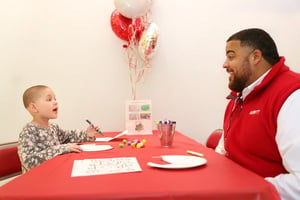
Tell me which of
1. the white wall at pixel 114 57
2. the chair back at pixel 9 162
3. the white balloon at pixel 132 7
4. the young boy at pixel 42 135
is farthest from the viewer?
the white wall at pixel 114 57

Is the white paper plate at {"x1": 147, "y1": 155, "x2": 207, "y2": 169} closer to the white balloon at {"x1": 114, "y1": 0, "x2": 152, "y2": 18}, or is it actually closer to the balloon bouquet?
the balloon bouquet

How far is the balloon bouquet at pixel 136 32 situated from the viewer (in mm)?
2020

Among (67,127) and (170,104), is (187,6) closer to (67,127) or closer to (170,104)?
(170,104)

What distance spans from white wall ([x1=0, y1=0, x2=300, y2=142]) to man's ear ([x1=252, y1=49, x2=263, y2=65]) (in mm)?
1169

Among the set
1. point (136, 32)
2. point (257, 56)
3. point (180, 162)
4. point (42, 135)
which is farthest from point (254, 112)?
point (136, 32)

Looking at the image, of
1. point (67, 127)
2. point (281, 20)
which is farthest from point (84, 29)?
point (281, 20)

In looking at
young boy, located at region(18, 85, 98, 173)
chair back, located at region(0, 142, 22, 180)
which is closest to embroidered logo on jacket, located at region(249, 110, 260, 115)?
young boy, located at region(18, 85, 98, 173)

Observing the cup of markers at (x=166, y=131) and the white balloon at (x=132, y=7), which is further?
the white balloon at (x=132, y=7)

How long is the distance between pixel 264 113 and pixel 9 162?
4.03ft

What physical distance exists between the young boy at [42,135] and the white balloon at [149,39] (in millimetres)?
722

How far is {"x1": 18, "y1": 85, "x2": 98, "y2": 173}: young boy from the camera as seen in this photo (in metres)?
1.27

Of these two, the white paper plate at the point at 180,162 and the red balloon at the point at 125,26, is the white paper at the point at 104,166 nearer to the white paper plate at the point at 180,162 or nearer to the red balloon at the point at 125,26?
the white paper plate at the point at 180,162

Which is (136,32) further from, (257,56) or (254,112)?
(254,112)

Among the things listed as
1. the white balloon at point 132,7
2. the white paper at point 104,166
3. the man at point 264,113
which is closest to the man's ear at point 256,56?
the man at point 264,113
